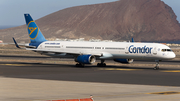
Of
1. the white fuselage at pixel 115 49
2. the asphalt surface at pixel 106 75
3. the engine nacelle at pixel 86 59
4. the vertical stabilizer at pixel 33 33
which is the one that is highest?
the vertical stabilizer at pixel 33 33

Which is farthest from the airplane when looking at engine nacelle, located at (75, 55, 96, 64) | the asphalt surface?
the asphalt surface

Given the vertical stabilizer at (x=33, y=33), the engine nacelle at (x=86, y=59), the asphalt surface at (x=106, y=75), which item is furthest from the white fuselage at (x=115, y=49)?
the asphalt surface at (x=106, y=75)

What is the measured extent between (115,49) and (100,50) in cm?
272

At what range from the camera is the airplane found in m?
47.1

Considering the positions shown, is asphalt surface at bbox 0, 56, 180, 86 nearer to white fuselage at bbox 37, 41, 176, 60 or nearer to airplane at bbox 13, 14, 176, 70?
white fuselage at bbox 37, 41, 176, 60

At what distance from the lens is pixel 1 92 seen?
878 inches

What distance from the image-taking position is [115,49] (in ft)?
163

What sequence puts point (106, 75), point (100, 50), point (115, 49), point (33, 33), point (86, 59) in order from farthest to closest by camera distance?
point (33, 33)
point (100, 50)
point (115, 49)
point (86, 59)
point (106, 75)

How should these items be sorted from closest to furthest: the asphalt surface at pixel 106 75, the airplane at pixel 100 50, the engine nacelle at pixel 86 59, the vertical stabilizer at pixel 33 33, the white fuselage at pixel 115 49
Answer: the asphalt surface at pixel 106 75, the white fuselage at pixel 115 49, the airplane at pixel 100 50, the engine nacelle at pixel 86 59, the vertical stabilizer at pixel 33 33

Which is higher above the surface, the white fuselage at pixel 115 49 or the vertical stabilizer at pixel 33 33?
the vertical stabilizer at pixel 33 33

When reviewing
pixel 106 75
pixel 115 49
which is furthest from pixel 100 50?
pixel 106 75

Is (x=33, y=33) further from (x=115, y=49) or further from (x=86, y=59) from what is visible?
(x=115, y=49)

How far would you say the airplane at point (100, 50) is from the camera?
47.1 m

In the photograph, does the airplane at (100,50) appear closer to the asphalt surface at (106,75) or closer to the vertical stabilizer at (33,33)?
Result: the vertical stabilizer at (33,33)
